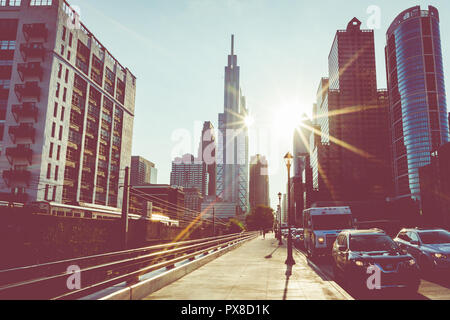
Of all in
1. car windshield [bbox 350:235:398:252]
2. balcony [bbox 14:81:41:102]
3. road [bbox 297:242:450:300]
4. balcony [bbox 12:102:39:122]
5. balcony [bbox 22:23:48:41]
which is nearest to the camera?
road [bbox 297:242:450:300]

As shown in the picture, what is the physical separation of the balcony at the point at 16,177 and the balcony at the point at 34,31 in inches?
767

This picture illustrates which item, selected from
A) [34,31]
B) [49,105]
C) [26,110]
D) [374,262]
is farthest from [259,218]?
[374,262]

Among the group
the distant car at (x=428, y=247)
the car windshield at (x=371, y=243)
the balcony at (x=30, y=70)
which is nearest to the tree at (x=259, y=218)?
the balcony at (x=30, y=70)

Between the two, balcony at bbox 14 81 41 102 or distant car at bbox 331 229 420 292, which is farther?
balcony at bbox 14 81 41 102

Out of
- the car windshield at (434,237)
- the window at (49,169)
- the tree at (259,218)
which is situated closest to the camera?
the car windshield at (434,237)

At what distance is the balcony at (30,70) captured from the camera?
4809 centimetres

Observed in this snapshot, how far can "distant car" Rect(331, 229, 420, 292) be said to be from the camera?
859 cm

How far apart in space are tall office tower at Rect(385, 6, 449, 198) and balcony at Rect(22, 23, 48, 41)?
152 metres

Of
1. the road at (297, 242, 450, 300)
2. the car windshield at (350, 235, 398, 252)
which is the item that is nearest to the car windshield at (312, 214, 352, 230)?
the road at (297, 242, 450, 300)

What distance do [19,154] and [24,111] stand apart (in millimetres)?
6022

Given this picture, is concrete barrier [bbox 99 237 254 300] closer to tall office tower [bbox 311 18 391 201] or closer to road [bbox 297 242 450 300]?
road [bbox 297 242 450 300]

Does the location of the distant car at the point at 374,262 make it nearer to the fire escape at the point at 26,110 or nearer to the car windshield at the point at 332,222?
the car windshield at the point at 332,222

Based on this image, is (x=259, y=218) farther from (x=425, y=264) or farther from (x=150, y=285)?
(x=150, y=285)
